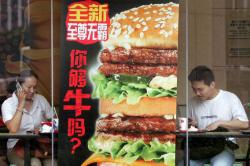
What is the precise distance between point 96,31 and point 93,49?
0.61 ft

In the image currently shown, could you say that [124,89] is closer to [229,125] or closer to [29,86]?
[29,86]

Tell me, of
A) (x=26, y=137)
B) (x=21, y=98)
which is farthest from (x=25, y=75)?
(x=26, y=137)

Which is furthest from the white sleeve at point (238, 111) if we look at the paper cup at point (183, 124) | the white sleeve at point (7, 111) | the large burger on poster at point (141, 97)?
the white sleeve at point (7, 111)

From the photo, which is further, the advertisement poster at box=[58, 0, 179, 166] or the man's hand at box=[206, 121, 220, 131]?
the man's hand at box=[206, 121, 220, 131]

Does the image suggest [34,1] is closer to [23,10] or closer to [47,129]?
[23,10]

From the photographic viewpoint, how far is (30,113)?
8.10m

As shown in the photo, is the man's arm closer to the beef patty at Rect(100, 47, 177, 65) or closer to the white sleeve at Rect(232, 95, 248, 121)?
the white sleeve at Rect(232, 95, 248, 121)

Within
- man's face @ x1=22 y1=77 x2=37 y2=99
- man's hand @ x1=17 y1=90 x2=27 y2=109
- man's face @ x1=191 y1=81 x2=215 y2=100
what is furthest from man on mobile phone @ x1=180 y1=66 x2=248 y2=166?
man's hand @ x1=17 y1=90 x2=27 y2=109

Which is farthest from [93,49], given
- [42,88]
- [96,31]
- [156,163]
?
[156,163]

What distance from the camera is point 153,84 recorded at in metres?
7.88

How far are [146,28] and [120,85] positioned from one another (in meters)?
0.62

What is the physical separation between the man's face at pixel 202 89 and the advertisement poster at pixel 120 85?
27 centimetres

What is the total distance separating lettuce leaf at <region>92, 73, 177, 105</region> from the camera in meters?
7.88

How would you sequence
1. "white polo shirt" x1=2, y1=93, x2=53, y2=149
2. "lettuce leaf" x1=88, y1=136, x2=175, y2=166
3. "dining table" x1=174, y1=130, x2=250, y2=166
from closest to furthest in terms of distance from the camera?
1. "lettuce leaf" x1=88, y1=136, x2=175, y2=166
2. "dining table" x1=174, y1=130, x2=250, y2=166
3. "white polo shirt" x1=2, y1=93, x2=53, y2=149
